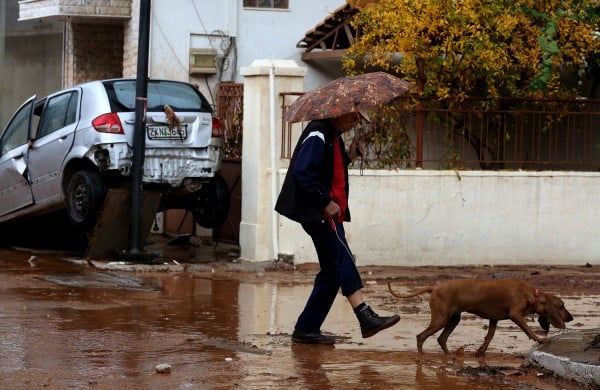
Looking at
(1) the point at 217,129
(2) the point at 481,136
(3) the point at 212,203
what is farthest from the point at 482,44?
(3) the point at 212,203

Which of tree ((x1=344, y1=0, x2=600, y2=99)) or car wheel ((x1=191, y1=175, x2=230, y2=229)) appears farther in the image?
tree ((x1=344, y1=0, x2=600, y2=99))

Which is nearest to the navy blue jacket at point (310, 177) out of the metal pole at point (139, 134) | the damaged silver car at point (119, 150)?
the metal pole at point (139, 134)

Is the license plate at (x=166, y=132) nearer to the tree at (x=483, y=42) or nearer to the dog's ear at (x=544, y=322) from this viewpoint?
the tree at (x=483, y=42)

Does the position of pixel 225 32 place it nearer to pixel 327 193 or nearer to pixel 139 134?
Answer: pixel 139 134

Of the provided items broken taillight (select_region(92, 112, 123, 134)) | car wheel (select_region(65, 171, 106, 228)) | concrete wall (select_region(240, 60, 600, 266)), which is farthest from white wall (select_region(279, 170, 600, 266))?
car wheel (select_region(65, 171, 106, 228))

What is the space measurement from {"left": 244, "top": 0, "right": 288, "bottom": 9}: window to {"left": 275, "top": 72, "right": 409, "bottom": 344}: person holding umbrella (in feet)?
36.5

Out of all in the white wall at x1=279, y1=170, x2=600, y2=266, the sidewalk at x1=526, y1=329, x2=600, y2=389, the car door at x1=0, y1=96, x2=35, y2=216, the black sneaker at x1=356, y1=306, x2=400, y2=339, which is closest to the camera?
the sidewalk at x1=526, y1=329, x2=600, y2=389

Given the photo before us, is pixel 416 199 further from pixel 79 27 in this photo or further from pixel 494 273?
pixel 79 27

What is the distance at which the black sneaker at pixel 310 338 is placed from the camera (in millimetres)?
8812

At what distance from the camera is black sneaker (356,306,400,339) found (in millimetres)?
8477

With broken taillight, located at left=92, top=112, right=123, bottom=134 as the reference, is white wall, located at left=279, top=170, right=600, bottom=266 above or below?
below

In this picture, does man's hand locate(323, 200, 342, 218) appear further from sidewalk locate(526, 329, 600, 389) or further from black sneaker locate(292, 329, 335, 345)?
sidewalk locate(526, 329, 600, 389)

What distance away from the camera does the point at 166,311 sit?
1034cm

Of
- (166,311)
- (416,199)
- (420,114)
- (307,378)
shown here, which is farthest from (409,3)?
(307,378)
